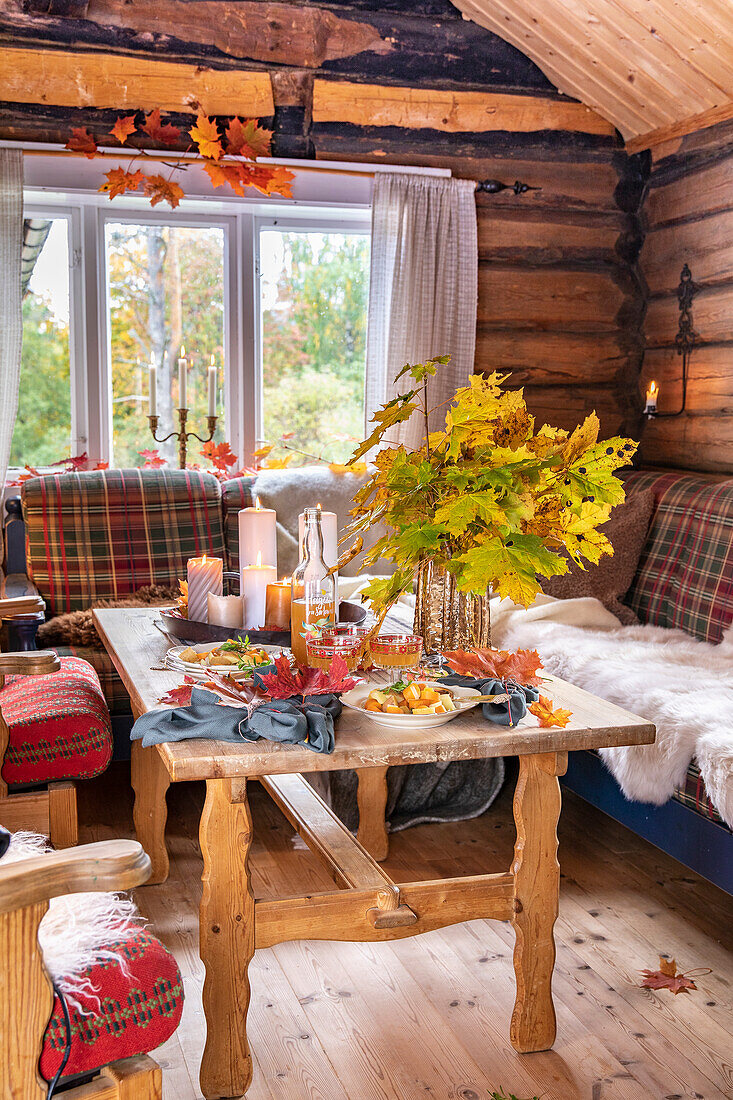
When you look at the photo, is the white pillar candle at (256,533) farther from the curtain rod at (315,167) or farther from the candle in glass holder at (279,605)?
the curtain rod at (315,167)

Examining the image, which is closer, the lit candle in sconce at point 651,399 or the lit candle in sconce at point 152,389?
the lit candle in sconce at point 152,389

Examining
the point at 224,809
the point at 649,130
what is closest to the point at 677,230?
the point at 649,130

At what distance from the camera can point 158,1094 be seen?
1.21 metres

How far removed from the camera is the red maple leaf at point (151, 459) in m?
3.93

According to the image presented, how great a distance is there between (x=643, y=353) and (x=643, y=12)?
4.64 feet

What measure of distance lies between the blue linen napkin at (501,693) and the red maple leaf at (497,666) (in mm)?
14

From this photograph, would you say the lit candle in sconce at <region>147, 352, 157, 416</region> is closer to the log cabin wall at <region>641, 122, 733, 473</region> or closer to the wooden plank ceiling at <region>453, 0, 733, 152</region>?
the wooden plank ceiling at <region>453, 0, 733, 152</region>

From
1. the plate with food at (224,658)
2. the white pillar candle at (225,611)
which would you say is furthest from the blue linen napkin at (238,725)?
the white pillar candle at (225,611)

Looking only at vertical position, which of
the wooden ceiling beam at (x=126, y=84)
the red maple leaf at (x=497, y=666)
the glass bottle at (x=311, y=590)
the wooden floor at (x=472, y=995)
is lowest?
the wooden floor at (x=472, y=995)

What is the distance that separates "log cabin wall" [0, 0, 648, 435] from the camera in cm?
363

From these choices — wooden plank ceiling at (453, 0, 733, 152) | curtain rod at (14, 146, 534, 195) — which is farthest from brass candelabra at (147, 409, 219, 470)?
wooden plank ceiling at (453, 0, 733, 152)

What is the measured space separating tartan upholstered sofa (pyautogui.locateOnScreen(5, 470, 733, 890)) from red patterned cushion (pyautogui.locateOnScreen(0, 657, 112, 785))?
62 centimetres

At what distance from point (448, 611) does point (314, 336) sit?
243cm

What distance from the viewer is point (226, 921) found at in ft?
A: 5.23
